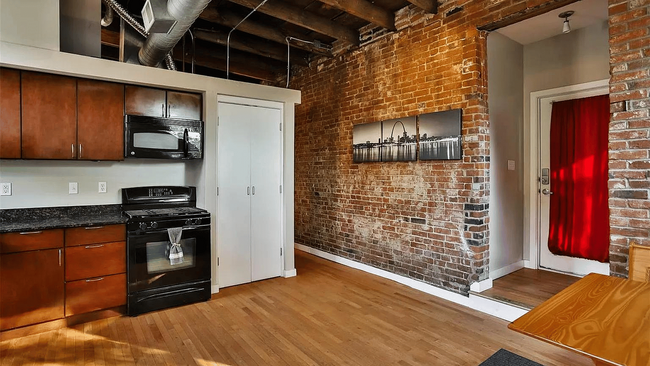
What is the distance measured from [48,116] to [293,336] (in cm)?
294

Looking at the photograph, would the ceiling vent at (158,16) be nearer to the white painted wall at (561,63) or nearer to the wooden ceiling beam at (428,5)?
the wooden ceiling beam at (428,5)

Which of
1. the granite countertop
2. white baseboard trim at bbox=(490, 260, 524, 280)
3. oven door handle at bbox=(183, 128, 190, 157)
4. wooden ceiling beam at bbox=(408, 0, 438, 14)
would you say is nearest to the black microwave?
oven door handle at bbox=(183, 128, 190, 157)

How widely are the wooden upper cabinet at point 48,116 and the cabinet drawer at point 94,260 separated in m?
0.91

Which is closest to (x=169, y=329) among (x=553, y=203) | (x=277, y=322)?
(x=277, y=322)

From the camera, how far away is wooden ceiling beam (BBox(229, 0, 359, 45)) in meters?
3.92

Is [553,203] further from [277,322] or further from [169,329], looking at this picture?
[169,329]

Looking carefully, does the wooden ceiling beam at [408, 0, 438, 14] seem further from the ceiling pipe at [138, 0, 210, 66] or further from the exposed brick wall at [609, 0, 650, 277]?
the ceiling pipe at [138, 0, 210, 66]

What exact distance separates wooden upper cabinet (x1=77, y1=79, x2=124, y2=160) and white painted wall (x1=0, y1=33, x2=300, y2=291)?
0.12 m

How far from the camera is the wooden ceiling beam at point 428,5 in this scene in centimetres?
366

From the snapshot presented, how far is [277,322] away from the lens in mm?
3131

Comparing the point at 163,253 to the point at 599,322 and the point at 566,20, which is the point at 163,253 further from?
the point at 566,20

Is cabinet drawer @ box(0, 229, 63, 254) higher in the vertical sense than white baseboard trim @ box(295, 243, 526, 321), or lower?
higher

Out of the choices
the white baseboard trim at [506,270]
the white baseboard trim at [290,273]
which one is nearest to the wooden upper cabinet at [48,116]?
the white baseboard trim at [290,273]

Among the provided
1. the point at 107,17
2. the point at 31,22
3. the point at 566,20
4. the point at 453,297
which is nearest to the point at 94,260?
the point at 31,22
